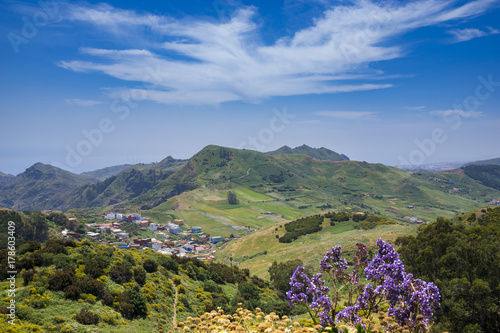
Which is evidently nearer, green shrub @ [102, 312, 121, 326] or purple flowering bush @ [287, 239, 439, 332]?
purple flowering bush @ [287, 239, 439, 332]

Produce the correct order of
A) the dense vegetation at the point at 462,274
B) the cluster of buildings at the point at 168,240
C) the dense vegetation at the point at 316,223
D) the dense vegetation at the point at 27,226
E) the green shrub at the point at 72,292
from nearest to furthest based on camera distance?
the dense vegetation at the point at 462,274 → the green shrub at the point at 72,292 → the dense vegetation at the point at 316,223 → the dense vegetation at the point at 27,226 → the cluster of buildings at the point at 168,240

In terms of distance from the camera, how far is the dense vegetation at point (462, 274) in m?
21.0

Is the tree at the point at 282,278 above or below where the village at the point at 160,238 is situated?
above

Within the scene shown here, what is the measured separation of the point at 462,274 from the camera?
25.2 meters

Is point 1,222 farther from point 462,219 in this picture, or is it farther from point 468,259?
point 462,219

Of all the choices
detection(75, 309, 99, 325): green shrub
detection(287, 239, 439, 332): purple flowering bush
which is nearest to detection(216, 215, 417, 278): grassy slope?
detection(75, 309, 99, 325): green shrub

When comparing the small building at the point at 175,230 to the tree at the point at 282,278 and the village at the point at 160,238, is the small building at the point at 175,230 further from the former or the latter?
the tree at the point at 282,278

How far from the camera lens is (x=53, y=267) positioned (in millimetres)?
25844

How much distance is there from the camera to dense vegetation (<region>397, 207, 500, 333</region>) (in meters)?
21.0

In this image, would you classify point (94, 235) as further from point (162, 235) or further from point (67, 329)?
point (67, 329)

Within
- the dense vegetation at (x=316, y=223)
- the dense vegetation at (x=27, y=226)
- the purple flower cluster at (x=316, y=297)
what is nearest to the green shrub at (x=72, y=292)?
the purple flower cluster at (x=316, y=297)

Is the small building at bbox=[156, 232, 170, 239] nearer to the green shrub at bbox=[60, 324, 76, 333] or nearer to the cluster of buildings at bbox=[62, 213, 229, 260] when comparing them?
the cluster of buildings at bbox=[62, 213, 229, 260]

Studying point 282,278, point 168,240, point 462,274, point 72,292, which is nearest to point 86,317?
point 72,292

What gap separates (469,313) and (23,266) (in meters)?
38.4
